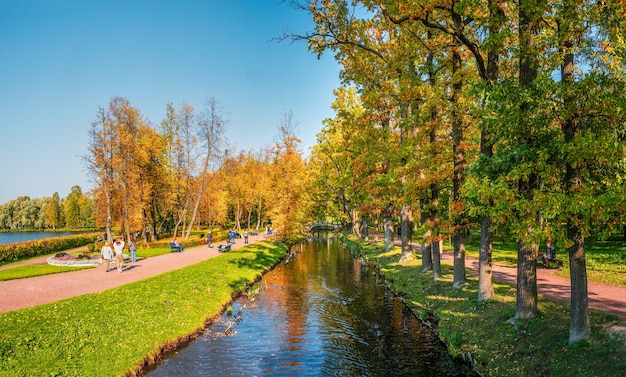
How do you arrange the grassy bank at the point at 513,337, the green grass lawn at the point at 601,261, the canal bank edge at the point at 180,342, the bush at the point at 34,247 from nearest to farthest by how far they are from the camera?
the grassy bank at the point at 513,337
the canal bank edge at the point at 180,342
the green grass lawn at the point at 601,261
the bush at the point at 34,247

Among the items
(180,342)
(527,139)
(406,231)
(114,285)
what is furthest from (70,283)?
(527,139)

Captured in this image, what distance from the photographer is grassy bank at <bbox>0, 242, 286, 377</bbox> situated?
1252 centimetres

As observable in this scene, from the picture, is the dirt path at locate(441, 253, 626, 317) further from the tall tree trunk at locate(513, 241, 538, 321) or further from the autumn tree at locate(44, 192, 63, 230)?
the autumn tree at locate(44, 192, 63, 230)

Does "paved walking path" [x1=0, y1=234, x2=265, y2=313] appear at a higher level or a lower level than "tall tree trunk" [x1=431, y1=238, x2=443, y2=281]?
lower

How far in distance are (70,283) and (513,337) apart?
2380cm

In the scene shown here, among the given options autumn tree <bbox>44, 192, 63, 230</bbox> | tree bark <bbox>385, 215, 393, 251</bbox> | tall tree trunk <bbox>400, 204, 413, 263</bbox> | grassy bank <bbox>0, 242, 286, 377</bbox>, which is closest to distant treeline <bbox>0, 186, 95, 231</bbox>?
autumn tree <bbox>44, 192, 63, 230</bbox>

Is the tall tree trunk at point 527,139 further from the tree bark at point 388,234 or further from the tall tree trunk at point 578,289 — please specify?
the tree bark at point 388,234

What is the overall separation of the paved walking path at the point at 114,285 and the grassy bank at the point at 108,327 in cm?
211

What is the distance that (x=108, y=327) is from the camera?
15664 mm

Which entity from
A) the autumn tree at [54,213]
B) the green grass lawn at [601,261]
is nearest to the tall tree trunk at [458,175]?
the green grass lawn at [601,261]

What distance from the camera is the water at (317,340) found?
13797 mm

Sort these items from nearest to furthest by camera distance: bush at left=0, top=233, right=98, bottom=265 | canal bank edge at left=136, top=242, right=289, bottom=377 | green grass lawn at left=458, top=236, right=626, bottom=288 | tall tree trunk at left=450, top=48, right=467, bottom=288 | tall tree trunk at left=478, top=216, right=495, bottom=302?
canal bank edge at left=136, top=242, right=289, bottom=377
tall tree trunk at left=478, top=216, right=495, bottom=302
tall tree trunk at left=450, top=48, right=467, bottom=288
green grass lawn at left=458, top=236, right=626, bottom=288
bush at left=0, top=233, right=98, bottom=265

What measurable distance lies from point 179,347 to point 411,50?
51.6 ft

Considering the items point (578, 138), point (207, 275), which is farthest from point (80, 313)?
point (578, 138)
